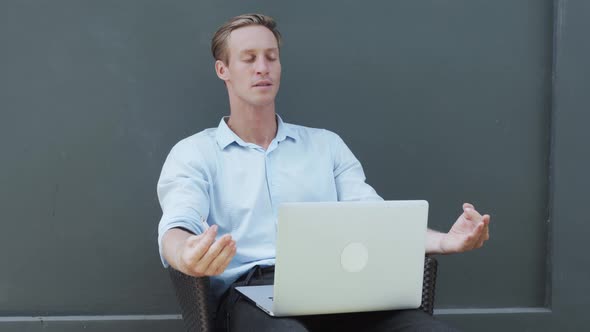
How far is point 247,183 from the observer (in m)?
2.78

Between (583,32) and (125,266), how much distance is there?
234cm

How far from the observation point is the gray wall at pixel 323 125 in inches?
131

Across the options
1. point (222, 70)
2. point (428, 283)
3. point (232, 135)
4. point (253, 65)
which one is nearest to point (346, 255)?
point (428, 283)

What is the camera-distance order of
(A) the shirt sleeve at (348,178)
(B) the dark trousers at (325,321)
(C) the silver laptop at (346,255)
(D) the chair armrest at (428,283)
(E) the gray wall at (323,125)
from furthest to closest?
1. (E) the gray wall at (323,125)
2. (A) the shirt sleeve at (348,178)
3. (D) the chair armrest at (428,283)
4. (B) the dark trousers at (325,321)
5. (C) the silver laptop at (346,255)

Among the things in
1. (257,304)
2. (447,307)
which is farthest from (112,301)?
(447,307)

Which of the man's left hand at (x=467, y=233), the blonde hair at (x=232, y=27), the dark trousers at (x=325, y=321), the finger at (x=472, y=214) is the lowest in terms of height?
the dark trousers at (x=325, y=321)

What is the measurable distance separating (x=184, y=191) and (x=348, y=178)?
0.73m

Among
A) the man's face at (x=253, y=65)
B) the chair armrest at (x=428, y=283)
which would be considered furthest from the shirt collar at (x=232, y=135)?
the chair armrest at (x=428, y=283)

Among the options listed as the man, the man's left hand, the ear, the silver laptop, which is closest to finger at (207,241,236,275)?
the silver laptop

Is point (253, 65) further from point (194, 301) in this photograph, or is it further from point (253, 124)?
point (194, 301)

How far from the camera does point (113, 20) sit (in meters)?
3.33

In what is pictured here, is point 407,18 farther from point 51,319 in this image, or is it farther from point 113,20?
point 51,319

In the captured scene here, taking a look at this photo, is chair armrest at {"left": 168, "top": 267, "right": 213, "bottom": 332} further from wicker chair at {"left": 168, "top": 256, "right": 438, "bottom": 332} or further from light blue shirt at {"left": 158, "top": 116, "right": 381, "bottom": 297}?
light blue shirt at {"left": 158, "top": 116, "right": 381, "bottom": 297}

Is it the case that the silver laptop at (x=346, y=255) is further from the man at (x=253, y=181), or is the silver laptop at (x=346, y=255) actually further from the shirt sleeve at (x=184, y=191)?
the shirt sleeve at (x=184, y=191)
